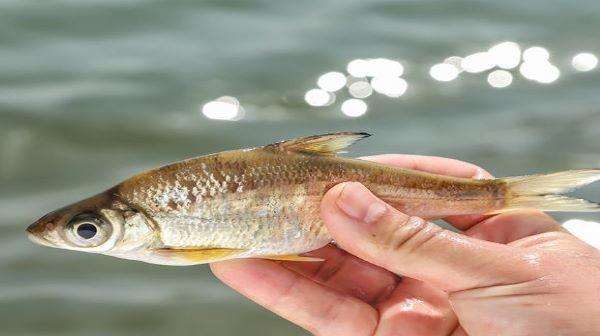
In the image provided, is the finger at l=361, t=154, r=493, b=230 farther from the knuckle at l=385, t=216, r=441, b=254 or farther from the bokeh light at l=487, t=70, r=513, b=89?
the bokeh light at l=487, t=70, r=513, b=89

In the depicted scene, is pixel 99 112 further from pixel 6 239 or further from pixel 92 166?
pixel 6 239

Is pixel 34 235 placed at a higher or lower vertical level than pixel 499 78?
Result: lower

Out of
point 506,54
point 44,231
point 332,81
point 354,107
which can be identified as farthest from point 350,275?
point 506,54

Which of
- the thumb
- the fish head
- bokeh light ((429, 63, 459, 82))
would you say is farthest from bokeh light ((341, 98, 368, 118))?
the fish head

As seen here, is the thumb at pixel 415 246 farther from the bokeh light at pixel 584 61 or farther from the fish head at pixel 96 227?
the bokeh light at pixel 584 61

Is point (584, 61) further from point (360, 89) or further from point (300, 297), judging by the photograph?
point (300, 297)

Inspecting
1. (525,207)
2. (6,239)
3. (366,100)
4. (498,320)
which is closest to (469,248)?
(498,320)
